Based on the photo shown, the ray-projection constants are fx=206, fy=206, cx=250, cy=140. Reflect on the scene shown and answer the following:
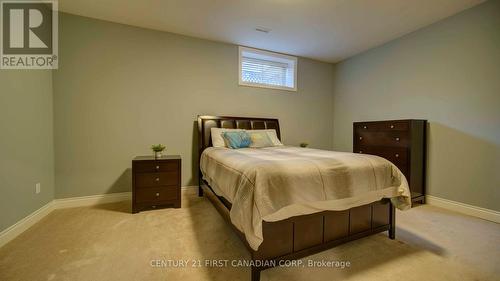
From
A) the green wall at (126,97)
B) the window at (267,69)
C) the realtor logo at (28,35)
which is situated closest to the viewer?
the realtor logo at (28,35)

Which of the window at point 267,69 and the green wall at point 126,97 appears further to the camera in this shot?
the window at point 267,69

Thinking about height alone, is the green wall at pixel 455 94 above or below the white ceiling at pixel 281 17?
below

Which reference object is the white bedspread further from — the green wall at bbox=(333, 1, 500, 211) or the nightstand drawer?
the green wall at bbox=(333, 1, 500, 211)

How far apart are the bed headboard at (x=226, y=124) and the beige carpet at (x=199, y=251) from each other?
1261mm

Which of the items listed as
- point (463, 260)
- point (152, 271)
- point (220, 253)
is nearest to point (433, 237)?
point (463, 260)

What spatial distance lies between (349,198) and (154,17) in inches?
128

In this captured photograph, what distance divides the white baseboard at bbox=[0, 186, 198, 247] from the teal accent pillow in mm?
1060

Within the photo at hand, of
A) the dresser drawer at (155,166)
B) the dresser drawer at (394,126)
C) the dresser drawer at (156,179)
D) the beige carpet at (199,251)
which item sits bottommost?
the beige carpet at (199,251)

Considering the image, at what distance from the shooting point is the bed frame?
1.41 m

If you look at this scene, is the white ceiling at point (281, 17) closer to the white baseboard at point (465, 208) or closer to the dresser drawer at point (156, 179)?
the dresser drawer at point (156, 179)

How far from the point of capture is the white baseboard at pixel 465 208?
2.38 metres

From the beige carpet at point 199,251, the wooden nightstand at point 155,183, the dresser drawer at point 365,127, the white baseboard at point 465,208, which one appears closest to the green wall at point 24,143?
the beige carpet at point 199,251

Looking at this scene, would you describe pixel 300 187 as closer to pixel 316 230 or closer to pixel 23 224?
pixel 316 230

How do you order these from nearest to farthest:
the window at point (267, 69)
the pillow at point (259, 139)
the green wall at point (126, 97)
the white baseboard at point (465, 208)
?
the white baseboard at point (465, 208)
the green wall at point (126, 97)
the pillow at point (259, 139)
the window at point (267, 69)
